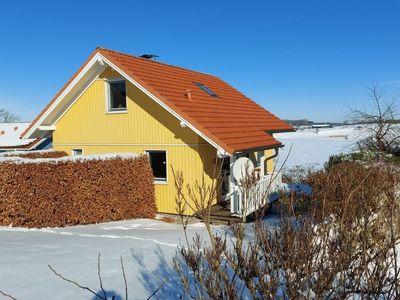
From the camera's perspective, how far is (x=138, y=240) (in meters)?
8.38

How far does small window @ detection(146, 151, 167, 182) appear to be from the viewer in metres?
13.7

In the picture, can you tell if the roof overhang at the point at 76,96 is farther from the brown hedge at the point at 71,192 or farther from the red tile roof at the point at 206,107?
the brown hedge at the point at 71,192

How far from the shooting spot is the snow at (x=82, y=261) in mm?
5168

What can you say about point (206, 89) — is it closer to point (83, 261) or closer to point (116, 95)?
point (116, 95)

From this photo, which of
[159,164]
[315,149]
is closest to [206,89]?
[159,164]

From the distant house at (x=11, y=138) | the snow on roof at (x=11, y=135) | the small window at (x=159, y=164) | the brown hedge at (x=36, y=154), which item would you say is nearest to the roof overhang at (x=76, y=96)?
the brown hedge at (x=36, y=154)

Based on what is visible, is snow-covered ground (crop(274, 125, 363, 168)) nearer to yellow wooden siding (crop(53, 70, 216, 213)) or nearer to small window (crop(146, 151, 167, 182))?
yellow wooden siding (crop(53, 70, 216, 213))

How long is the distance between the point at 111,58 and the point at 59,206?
18.6 feet

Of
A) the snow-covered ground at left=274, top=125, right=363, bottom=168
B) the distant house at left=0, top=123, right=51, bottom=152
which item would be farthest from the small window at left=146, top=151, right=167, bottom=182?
the distant house at left=0, top=123, right=51, bottom=152

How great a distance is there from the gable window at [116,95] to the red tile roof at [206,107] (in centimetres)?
94

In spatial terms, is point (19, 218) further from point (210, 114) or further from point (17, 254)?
point (210, 114)

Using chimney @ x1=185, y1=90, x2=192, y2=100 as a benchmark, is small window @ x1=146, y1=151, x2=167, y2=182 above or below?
below

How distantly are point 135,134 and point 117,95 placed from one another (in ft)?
6.21

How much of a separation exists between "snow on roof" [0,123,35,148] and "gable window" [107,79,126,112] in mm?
16457
